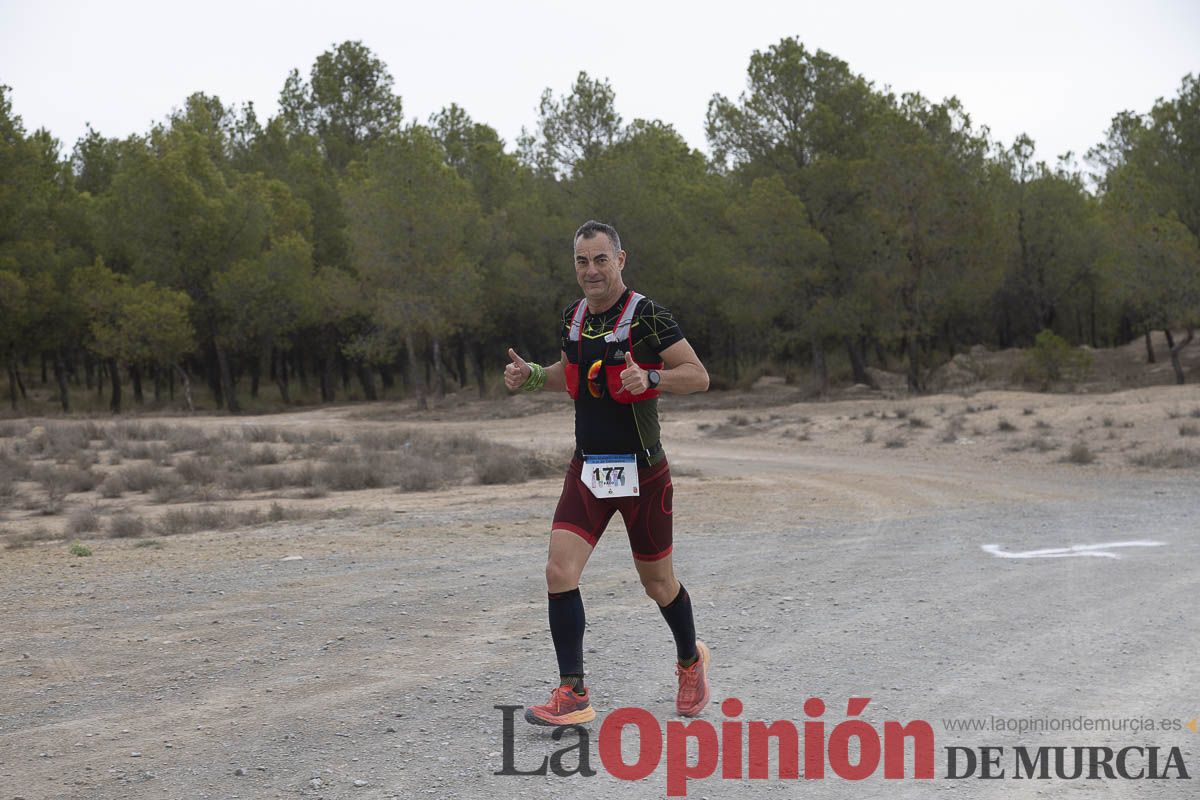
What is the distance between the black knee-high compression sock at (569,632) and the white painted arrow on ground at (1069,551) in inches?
223

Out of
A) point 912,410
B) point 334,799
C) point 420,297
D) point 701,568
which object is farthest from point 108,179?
point 334,799

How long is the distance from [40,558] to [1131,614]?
29.8 ft

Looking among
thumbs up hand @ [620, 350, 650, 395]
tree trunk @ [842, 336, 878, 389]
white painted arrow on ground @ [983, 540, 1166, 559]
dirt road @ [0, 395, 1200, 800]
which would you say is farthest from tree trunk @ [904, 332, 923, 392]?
thumbs up hand @ [620, 350, 650, 395]

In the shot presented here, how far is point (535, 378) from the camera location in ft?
17.3

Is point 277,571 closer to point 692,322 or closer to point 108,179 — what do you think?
point 692,322

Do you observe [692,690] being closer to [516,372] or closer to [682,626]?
[682,626]

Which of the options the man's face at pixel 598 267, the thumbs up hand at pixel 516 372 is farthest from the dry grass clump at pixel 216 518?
the man's face at pixel 598 267

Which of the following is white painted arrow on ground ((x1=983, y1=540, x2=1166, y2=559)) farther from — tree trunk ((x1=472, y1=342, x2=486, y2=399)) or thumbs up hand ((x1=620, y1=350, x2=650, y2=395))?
tree trunk ((x1=472, y1=342, x2=486, y2=399))

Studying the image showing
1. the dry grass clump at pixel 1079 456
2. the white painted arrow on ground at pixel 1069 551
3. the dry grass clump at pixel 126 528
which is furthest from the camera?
the dry grass clump at pixel 1079 456

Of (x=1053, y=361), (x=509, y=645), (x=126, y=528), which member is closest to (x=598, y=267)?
(x=509, y=645)

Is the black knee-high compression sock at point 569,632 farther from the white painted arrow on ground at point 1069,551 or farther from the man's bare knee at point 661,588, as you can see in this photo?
the white painted arrow on ground at point 1069,551

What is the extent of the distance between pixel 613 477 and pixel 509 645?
211 cm

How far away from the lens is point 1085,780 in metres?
4.39

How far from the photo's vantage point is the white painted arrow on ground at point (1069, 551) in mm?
9539
